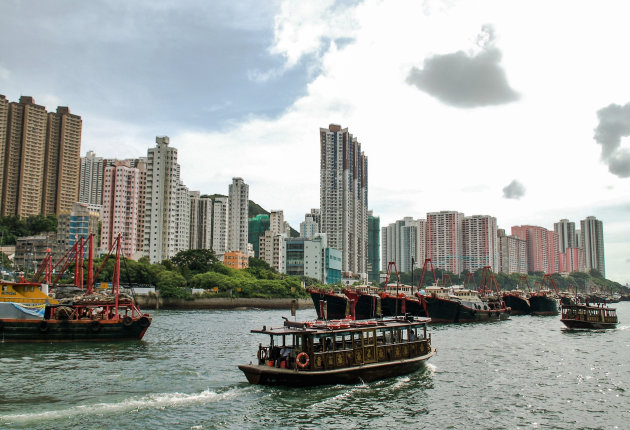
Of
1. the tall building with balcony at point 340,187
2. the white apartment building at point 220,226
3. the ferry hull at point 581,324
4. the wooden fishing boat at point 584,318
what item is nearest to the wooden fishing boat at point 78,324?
the ferry hull at point 581,324

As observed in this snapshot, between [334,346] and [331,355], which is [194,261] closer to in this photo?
[334,346]

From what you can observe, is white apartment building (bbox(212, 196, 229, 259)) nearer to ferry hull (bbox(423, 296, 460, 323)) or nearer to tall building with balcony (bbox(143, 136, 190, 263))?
tall building with balcony (bbox(143, 136, 190, 263))

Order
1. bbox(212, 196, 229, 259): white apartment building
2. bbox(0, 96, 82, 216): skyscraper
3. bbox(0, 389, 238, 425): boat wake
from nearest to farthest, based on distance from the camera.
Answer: bbox(0, 389, 238, 425): boat wake → bbox(0, 96, 82, 216): skyscraper → bbox(212, 196, 229, 259): white apartment building

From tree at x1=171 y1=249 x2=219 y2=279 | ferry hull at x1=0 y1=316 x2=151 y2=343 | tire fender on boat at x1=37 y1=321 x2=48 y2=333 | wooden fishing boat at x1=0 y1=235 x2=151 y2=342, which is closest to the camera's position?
ferry hull at x1=0 y1=316 x2=151 y2=343

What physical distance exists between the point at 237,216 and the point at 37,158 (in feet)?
216

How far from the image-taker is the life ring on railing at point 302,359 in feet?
77.1

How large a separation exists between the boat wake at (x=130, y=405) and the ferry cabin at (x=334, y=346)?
2833mm

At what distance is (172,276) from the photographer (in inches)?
4195

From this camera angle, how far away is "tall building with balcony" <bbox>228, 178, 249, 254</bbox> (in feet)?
609

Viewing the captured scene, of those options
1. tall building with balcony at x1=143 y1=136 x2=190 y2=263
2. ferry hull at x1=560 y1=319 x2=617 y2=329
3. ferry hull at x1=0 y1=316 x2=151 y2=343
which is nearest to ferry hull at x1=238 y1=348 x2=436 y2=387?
ferry hull at x1=0 y1=316 x2=151 y2=343

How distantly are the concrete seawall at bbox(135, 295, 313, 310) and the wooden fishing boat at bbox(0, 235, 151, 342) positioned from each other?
54869mm

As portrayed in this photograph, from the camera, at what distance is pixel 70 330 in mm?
40844

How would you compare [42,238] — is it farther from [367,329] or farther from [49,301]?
[367,329]

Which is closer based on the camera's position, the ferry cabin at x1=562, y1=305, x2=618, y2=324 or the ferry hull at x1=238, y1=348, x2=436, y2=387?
the ferry hull at x1=238, y1=348, x2=436, y2=387
